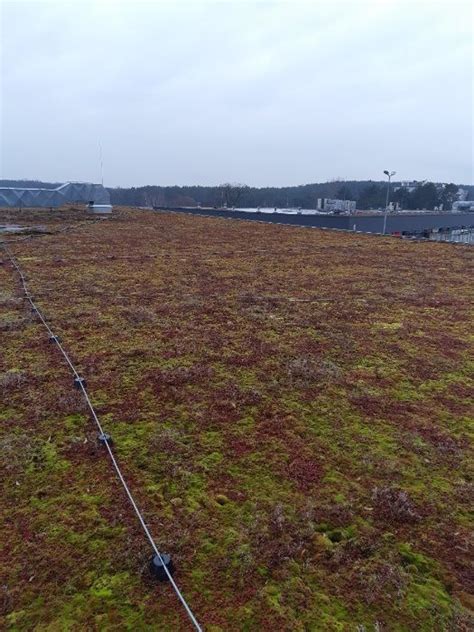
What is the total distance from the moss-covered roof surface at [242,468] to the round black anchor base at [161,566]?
26mm

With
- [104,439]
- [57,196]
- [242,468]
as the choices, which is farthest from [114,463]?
[57,196]

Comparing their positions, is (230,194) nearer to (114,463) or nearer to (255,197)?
(255,197)

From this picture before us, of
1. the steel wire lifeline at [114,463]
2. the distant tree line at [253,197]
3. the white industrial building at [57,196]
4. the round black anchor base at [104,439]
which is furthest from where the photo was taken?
the distant tree line at [253,197]

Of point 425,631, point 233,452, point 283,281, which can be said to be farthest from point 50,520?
point 283,281

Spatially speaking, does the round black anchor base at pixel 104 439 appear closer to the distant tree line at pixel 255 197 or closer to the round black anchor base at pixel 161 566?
the round black anchor base at pixel 161 566

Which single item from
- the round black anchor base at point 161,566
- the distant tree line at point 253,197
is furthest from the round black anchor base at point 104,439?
the distant tree line at point 253,197

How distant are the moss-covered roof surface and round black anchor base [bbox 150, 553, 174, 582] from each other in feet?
0.08

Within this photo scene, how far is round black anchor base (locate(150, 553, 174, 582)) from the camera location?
133cm

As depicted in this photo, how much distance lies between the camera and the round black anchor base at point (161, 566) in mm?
1332

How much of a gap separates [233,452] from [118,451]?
0.54 meters

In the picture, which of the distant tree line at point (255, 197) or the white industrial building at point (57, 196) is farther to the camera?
the distant tree line at point (255, 197)

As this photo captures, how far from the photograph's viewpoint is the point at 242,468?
1878mm

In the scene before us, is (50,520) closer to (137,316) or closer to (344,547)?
(344,547)

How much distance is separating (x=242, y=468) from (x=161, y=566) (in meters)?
0.61
